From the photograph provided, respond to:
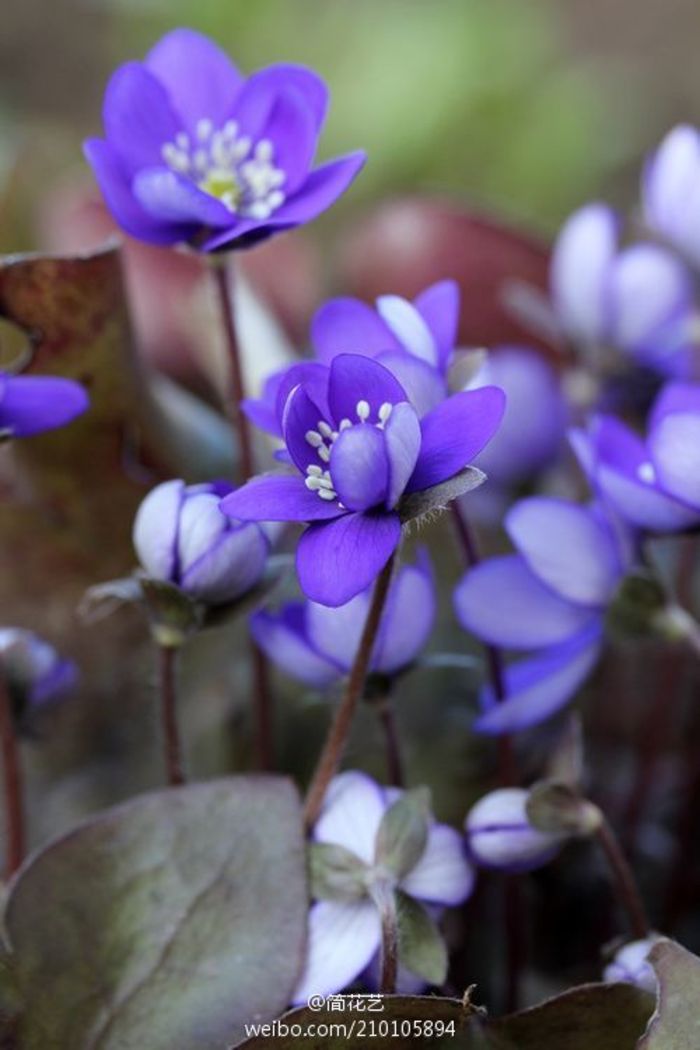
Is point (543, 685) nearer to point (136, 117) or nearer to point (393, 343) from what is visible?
point (393, 343)

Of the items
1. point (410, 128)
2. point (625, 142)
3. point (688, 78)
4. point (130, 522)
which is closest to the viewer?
point (130, 522)

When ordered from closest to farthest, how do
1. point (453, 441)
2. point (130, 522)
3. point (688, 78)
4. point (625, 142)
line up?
point (453, 441) < point (130, 522) < point (625, 142) < point (688, 78)

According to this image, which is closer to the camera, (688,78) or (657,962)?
(657,962)

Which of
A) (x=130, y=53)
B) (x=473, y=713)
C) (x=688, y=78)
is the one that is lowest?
(x=473, y=713)

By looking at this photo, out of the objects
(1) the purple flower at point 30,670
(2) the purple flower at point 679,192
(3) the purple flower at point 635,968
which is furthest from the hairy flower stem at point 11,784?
(2) the purple flower at point 679,192

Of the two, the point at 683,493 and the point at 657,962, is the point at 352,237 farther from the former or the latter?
the point at 657,962

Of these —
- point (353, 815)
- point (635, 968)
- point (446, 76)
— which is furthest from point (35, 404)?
point (446, 76)

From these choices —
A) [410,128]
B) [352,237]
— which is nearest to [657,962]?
[352,237]

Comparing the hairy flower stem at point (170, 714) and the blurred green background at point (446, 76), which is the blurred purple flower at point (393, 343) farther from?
the blurred green background at point (446, 76)
